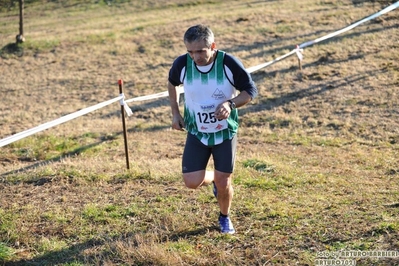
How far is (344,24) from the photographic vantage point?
1900cm

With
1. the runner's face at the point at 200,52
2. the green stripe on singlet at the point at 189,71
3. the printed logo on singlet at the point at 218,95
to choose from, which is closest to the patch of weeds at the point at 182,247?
the printed logo on singlet at the point at 218,95

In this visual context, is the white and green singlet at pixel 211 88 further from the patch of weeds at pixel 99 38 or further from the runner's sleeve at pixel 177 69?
the patch of weeds at pixel 99 38

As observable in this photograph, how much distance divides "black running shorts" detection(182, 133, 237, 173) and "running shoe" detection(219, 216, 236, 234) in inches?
19.5

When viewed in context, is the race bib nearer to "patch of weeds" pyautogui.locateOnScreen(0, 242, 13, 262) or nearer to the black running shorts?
the black running shorts

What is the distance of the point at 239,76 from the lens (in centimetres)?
464

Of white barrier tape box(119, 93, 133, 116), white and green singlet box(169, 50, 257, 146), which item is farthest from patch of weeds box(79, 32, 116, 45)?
white and green singlet box(169, 50, 257, 146)

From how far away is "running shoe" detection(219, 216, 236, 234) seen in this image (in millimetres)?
4910

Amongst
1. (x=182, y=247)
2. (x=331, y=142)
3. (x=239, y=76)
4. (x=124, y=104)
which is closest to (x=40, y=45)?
(x=124, y=104)

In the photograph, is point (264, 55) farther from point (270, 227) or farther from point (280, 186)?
point (270, 227)

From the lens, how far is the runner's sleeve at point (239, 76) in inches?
181

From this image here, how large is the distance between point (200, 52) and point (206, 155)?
37.3 inches

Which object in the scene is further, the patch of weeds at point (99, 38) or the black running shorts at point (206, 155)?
the patch of weeds at point (99, 38)

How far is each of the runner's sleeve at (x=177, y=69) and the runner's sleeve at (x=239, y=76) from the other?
387 millimetres

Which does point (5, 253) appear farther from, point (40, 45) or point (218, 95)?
point (40, 45)
